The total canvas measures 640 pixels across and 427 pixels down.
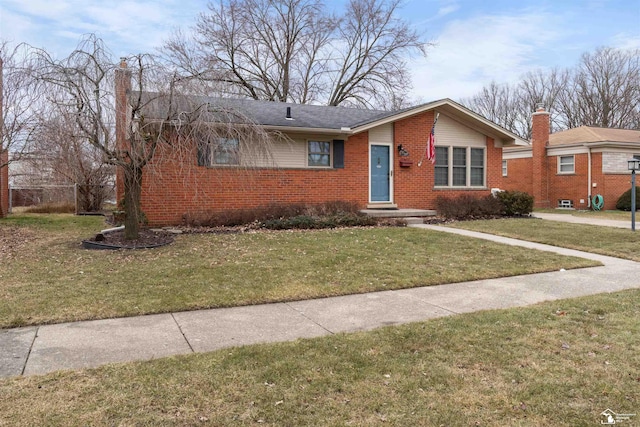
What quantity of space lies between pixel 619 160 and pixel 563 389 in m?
23.4

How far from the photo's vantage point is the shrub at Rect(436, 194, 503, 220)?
1605cm

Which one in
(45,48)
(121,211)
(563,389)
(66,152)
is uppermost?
(45,48)

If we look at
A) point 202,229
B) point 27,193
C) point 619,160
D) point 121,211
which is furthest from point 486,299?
point 27,193

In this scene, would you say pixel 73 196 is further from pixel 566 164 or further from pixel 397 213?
pixel 566 164

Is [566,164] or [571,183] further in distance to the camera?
[566,164]

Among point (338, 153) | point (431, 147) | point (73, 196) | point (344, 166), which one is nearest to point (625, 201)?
point (431, 147)

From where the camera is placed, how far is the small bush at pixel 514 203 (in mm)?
17016

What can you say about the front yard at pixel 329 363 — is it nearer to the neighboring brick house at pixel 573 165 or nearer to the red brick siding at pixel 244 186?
the red brick siding at pixel 244 186

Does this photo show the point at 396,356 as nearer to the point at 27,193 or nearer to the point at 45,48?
the point at 45,48

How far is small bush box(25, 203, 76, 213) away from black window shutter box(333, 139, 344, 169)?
521 inches

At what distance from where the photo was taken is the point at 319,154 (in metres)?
15.5

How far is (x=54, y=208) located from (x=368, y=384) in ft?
71.7

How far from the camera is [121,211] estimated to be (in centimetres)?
1368

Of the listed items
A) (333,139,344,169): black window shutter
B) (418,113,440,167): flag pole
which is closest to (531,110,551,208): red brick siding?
(418,113,440,167): flag pole
